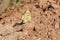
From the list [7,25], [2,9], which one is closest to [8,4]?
[2,9]

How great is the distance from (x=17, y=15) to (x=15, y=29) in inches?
12.6

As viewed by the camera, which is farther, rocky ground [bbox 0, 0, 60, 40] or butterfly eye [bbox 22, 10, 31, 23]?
butterfly eye [bbox 22, 10, 31, 23]

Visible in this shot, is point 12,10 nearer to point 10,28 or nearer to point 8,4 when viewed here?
point 8,4

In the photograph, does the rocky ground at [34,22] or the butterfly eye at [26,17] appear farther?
the butterfly eye at [26,17]

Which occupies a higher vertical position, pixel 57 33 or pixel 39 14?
pixel 39 14

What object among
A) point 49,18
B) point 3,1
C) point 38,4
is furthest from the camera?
point 3,1

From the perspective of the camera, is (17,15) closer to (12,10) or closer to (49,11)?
(12,10)

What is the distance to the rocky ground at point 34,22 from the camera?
303 cm

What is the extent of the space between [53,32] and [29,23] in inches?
15.5

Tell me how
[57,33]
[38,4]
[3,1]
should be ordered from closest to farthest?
[57,33] < [38,4] < [3,1]

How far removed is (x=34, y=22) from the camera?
320 cm

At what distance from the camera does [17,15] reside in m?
3.40

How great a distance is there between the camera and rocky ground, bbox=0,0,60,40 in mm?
3031

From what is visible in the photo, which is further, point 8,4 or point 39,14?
point 8,4
